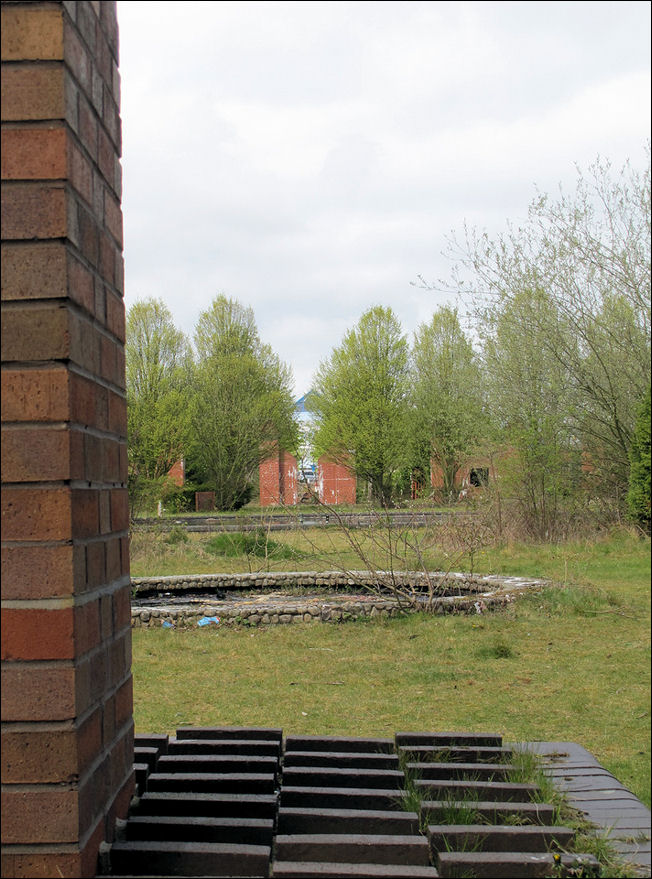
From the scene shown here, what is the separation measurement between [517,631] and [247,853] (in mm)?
7178

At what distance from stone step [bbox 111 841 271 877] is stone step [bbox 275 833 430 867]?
0.12m

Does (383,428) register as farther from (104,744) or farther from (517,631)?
(104,744)

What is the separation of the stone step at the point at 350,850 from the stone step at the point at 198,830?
0.08 meters

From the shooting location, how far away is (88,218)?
6.55 ft

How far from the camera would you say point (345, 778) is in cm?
280

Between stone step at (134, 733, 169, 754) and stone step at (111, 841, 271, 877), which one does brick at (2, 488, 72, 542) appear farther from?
stone step at (134, 733, 169, 754)

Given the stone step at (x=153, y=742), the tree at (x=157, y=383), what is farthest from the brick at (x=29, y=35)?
the tree at (x=157, y=383)

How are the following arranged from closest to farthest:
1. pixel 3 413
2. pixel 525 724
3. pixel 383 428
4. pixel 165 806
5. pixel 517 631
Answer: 1. pixel 3 413
2. pixel 165 806
3. pixel 525 724
4. pixel 517 631
5. pixel 383 428

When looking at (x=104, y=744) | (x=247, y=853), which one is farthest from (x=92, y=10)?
(x=247, y=853)

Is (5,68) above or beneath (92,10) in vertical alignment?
beneath

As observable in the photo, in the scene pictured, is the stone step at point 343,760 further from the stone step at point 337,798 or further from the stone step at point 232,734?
the stone step at point 337,798

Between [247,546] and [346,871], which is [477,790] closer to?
[346,871]

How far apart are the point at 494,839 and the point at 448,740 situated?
3.47ft

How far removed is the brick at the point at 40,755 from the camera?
1.71 meters
